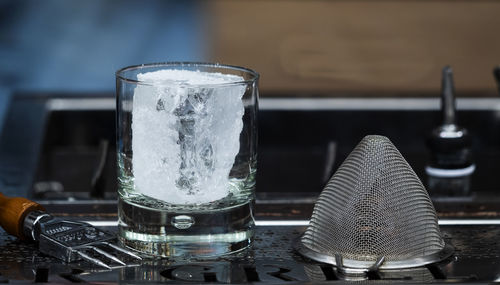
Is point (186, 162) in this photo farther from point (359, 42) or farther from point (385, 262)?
point (359, 42)

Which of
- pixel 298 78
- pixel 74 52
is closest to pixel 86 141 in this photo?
pixel 298 78

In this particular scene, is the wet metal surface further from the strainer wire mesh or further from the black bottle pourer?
the black bottle pourer

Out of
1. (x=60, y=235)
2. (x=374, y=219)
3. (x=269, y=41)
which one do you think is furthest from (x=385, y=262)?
(x=269, y=41)

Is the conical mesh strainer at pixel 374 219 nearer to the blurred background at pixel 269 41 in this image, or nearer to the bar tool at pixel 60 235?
the bar tool at pixel 60 235

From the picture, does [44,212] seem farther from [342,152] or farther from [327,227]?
[342,152]

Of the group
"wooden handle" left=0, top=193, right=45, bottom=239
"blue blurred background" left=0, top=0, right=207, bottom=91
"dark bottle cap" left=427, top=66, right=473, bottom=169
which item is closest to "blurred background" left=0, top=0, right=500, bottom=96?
"blue blurred background" left=0, top=0, right=207, bottom=91

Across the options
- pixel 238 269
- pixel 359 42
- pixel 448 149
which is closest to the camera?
pixel 238 269
